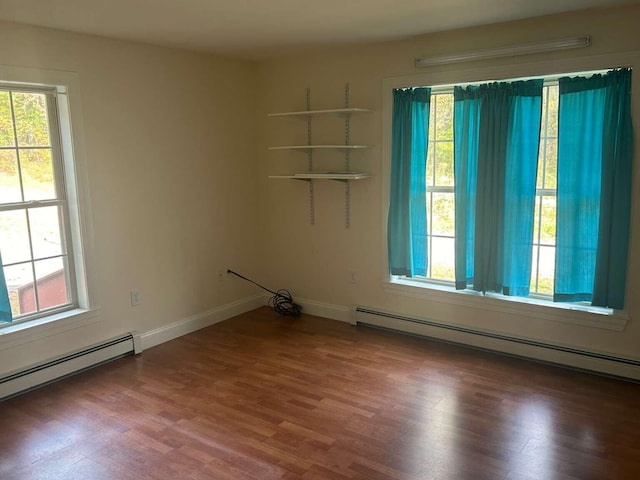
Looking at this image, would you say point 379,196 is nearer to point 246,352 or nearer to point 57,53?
point 246,352

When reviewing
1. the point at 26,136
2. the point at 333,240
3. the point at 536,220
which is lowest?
the point at 333,240

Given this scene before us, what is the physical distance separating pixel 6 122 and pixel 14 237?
79cm

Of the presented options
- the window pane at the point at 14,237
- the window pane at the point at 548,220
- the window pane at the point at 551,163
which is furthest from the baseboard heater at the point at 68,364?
the window pane at the point at 551,163

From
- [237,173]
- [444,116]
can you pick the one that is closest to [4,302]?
[237,173]

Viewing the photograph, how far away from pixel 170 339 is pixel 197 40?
2.53 metres

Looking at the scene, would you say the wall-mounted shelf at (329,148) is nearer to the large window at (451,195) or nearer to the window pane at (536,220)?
the large window at (451,195)

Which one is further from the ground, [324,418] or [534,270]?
[534,270]

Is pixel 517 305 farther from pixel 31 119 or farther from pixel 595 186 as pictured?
pixel 31 119

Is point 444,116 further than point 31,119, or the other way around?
point 444,116

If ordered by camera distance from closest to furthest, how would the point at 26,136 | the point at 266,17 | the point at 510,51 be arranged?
the point at 266,17 → the point at 26,136 → the point at 510,51

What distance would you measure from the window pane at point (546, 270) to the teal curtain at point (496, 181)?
0.49 ft

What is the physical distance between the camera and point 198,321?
194 inches

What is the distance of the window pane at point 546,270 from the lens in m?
4.01

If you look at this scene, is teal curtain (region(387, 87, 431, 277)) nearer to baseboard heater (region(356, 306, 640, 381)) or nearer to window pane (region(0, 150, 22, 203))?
baseboard heater (region(356, 306, 640, 381))
